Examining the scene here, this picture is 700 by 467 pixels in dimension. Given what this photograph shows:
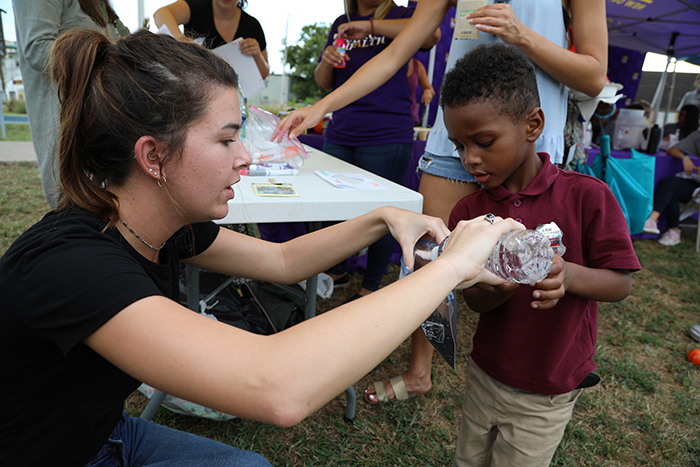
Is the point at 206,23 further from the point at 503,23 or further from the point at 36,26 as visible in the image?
the point at 503,23

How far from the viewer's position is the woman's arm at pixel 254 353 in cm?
64

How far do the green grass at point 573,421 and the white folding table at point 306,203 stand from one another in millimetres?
634

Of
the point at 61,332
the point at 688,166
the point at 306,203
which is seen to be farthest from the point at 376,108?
the point at 688,166

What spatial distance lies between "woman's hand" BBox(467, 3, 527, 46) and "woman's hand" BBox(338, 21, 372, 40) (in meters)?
1.15

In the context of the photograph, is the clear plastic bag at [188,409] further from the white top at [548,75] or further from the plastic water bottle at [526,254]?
the white top at [548,75]

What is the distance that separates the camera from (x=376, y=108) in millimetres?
2516

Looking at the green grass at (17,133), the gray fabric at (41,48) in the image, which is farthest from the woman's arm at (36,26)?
the green grass at (17,133)

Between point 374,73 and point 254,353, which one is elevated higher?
Result: point 374,73

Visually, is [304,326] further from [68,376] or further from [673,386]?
[673,386]

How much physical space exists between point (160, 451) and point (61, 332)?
1.80 ft

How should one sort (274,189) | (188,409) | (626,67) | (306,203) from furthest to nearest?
(626,67)
(188,409)
(274,189)
(306,203)

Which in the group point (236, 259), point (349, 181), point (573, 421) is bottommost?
point (573, 421)

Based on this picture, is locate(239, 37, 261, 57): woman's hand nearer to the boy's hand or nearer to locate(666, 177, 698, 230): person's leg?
the boy's hand

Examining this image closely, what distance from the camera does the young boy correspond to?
1159 millimetres
